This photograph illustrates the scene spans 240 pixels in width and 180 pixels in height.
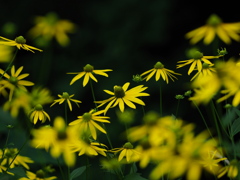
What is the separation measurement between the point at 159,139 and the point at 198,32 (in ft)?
1.03

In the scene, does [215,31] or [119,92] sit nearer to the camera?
[215,31]

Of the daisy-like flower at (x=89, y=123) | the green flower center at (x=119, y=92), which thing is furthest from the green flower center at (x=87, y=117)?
the green flower center at (x=119, y=92)

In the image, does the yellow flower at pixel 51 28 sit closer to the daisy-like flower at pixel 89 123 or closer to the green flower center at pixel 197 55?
the daisy-like flower at pixel 89 123

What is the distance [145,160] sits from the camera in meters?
0.81

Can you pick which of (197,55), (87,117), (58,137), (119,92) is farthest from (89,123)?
(197,55)

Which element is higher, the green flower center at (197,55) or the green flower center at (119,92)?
the green flower center at (197,55)

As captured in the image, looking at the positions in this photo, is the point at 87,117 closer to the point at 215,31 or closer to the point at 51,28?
the point at 51,28

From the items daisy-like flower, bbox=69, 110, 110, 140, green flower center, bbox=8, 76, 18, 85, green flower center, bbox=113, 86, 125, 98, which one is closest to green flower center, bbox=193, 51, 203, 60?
green flower center, bbox=113, 86, 125, 98

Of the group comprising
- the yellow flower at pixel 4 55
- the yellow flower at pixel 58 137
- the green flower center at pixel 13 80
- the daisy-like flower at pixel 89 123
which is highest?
the yellow flower at pixel 4 55

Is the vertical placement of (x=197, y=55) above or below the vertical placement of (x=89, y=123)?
above

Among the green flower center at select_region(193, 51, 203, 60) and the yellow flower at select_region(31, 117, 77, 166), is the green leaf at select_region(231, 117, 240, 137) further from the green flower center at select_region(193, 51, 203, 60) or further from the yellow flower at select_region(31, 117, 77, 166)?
the yellow flower at select_region(31, 117, 77, 166)

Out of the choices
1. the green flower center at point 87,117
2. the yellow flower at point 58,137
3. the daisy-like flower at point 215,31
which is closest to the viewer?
the yellow flower at point 58,137

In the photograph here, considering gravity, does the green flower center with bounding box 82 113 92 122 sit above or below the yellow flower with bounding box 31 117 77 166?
above

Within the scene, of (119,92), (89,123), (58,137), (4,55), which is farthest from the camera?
(119,92)
